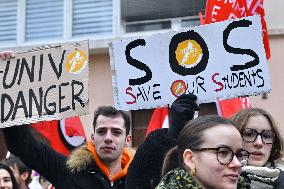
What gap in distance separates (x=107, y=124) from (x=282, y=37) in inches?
234

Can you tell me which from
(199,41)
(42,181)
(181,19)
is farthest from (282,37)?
(199,41)

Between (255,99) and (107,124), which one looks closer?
(107,124)

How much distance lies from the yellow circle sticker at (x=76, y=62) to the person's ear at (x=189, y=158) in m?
1.48

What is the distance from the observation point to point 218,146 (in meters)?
2.37

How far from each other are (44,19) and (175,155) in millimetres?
8356

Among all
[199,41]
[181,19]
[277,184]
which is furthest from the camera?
[181,19]

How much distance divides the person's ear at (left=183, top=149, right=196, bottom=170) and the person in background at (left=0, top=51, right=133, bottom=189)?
4.29ft

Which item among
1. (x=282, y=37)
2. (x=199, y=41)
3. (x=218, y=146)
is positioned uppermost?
(x=282, y=37)

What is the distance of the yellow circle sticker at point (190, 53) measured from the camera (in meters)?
3.56

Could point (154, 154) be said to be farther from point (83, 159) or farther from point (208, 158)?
point (83, 159)

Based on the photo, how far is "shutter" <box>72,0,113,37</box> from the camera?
10.2 metres

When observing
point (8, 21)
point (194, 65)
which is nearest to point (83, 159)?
point (194, 65)

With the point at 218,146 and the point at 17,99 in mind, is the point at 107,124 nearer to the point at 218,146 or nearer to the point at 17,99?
the point at 17,99

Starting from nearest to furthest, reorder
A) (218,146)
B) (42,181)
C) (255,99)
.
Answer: (218,146), (42,181), (255,99)
